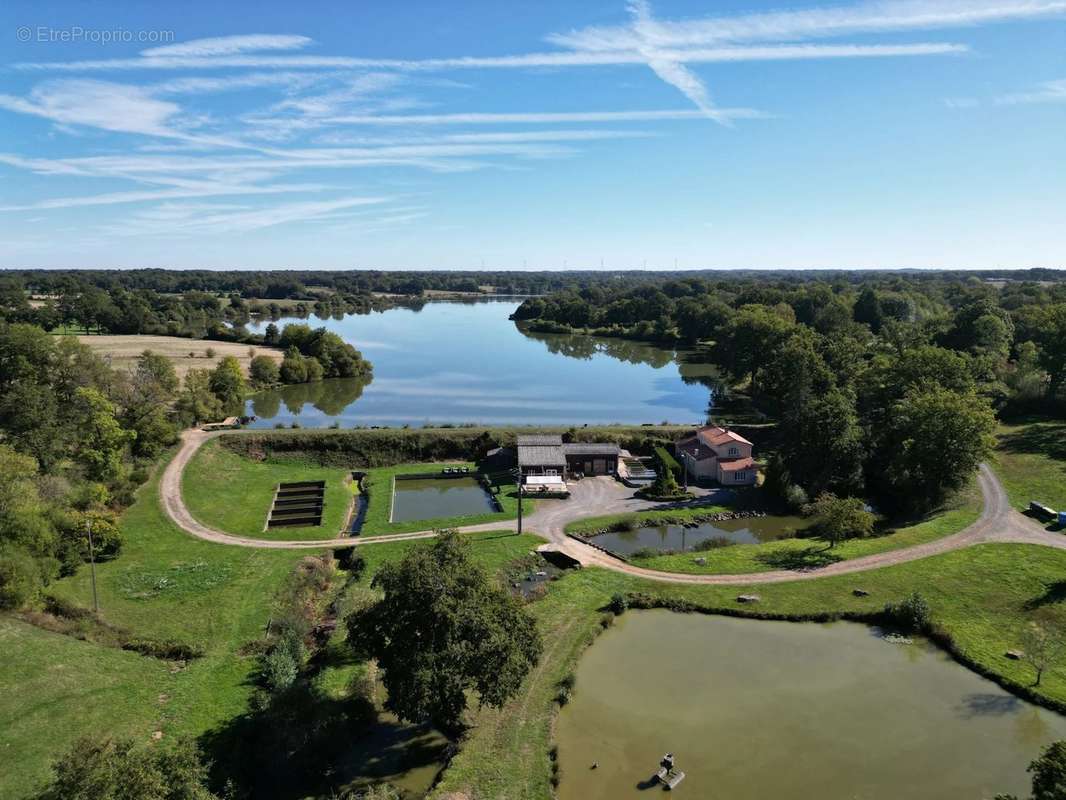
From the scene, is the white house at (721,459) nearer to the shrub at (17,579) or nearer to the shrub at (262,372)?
the shrub at (17,579)

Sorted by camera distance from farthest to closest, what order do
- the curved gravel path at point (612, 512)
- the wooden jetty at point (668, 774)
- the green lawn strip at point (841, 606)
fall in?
the curved gravel path at point (612, 512), the green lawn strip at point (841, 606), the wooden jetty at point (668, 774)

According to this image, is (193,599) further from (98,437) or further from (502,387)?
(502,387)

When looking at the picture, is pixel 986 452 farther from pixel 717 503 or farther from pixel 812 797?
pixel 812 797

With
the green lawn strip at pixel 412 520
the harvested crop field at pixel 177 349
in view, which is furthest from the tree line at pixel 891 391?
the harvested crop field at pixel 177 349

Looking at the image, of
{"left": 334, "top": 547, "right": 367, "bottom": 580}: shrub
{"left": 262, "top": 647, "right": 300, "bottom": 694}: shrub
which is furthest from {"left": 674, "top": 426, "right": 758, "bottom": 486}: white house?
{"left": 262, "top": 647, "right": 300, "bottom": 694}: shrub

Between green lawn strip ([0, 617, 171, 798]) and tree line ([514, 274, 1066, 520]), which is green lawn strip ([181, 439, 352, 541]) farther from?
tree line ([514, 274, 1066, 520])

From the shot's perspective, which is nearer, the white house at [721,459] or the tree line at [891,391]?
the tree line at [891,391]

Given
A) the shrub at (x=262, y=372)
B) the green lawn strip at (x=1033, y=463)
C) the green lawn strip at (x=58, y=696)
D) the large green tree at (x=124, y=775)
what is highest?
the shrub at (x=262, y=372)
